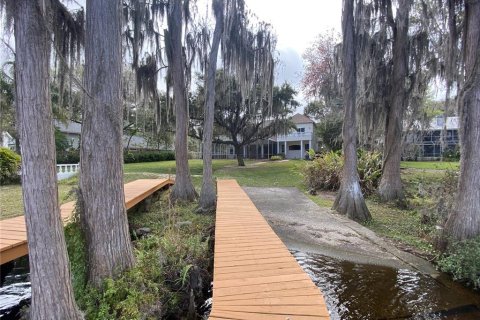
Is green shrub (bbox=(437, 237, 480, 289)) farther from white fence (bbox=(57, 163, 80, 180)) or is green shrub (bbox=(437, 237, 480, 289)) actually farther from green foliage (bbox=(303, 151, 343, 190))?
white fence (bbox=(57, 163, 80, 180))

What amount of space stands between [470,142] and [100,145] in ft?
18.5

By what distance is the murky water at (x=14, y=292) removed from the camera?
3.70m

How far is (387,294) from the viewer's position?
12.5 feet

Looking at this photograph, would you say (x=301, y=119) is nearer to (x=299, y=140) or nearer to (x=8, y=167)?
(x=299, y=140)

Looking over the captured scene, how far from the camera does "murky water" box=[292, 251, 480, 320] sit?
3406 millimetres

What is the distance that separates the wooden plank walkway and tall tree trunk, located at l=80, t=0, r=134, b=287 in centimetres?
124

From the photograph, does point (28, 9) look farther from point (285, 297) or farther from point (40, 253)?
point (285, 297)

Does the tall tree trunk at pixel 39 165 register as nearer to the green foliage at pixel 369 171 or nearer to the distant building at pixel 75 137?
the green foliage at pixel 369 171

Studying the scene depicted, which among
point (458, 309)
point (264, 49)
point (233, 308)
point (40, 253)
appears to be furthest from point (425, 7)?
point (40, 253)

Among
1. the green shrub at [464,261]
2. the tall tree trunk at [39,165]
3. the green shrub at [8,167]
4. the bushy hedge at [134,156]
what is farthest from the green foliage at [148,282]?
the bushy hedge at [134,156]

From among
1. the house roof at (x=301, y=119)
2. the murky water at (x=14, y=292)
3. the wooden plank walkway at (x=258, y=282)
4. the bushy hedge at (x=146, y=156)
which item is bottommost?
the murky water at (x=14, y=292)

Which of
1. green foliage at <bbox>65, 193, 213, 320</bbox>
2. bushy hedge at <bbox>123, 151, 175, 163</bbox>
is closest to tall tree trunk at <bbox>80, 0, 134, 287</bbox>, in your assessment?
green foliage at <bbox>65, 193, 213, 320</bbox>

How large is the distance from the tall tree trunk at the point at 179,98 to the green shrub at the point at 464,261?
6115 millimetres

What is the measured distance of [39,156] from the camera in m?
2.29
